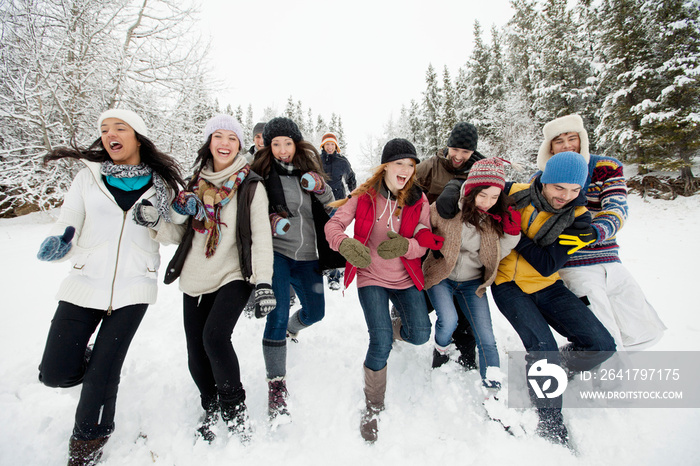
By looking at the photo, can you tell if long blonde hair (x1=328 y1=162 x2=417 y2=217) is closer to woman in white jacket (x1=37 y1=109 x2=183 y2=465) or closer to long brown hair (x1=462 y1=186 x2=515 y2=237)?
long brown hair (x1=462 y1=186 x2=515 y2=237)

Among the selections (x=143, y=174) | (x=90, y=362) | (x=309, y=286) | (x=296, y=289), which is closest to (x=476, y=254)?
(x=309, y=286)

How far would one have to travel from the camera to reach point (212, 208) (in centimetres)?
252

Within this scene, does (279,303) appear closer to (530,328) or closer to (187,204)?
(187,204)

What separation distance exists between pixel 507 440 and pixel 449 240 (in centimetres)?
182

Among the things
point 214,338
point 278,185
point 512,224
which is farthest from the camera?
point 278,185

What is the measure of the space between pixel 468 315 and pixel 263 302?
7.06ft

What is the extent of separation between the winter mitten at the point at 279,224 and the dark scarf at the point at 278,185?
82 mm

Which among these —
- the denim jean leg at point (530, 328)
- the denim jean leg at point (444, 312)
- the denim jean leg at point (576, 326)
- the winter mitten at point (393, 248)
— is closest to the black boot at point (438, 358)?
the denim jean leg at point (444, 312)

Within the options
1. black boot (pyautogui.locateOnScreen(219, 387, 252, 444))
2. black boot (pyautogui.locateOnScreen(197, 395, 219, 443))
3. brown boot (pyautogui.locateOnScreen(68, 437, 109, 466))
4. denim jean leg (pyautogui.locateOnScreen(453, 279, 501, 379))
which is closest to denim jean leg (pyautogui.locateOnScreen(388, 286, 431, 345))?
denim jean leg (pyautogui.locateOnScreen(453, 279, 501, 379))

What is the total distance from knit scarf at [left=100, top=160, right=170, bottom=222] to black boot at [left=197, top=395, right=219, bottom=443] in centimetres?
165

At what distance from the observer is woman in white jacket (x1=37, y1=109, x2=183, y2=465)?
7.07ft

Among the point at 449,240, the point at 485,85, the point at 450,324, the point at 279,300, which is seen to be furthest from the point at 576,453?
the point at 485,85

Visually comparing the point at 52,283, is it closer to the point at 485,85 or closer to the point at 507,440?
the point at 507,440

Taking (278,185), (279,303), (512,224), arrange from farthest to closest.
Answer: (278,185), (512,224), (279,303)
